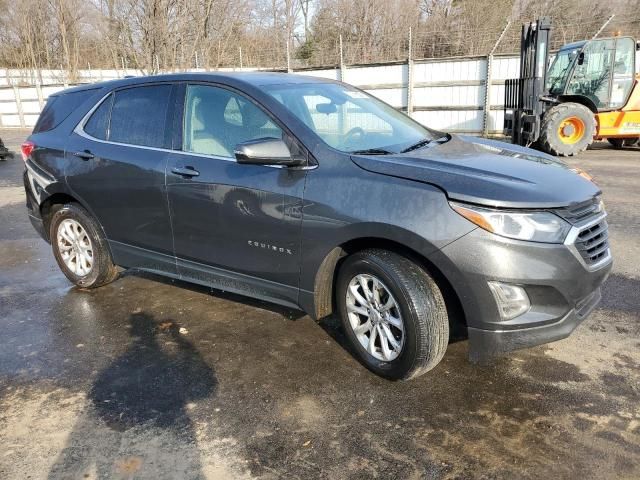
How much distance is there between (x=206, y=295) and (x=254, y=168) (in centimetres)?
160

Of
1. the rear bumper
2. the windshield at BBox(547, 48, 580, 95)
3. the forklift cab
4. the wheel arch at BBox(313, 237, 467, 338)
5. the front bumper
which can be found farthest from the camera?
the windshield at BBox(547, 48, 580, 95)

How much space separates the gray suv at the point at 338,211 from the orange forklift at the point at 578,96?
8.76 metres

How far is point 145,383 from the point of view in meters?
3.19

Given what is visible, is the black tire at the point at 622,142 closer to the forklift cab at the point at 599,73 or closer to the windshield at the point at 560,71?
the forklift cab at the point at 599,73

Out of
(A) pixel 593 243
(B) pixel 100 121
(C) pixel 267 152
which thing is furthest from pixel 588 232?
(B) pixel 100 121

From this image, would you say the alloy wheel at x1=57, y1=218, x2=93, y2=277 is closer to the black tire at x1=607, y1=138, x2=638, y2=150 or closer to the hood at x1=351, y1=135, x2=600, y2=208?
the hood at x1=351, y1=135, x2=600, y2=208

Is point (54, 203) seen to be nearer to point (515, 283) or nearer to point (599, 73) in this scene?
point (515, 283)

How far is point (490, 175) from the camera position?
9.46 feet

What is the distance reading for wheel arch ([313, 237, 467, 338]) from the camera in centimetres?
293

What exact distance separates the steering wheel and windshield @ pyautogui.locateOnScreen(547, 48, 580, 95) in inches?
411

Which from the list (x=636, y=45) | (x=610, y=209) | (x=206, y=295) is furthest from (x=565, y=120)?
(x=206, y=295)

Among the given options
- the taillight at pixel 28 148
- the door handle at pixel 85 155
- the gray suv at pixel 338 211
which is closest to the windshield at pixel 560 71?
the gray suv at pixel 338 211

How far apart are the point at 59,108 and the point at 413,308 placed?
377cm

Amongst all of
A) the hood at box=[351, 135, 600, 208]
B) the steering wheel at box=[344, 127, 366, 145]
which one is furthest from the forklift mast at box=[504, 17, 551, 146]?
the steering wheel at box=[344, 127, 366, 145]
